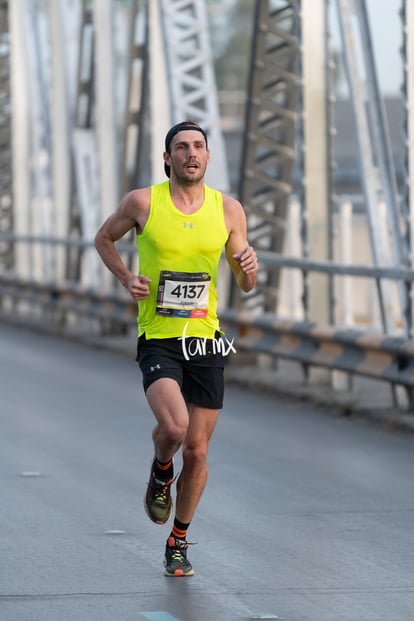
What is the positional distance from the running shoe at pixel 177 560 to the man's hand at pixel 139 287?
40.0 inches

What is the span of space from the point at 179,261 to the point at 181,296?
145 millimetres

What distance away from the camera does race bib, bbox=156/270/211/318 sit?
25.8 ft

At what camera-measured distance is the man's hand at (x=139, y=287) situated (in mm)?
7762

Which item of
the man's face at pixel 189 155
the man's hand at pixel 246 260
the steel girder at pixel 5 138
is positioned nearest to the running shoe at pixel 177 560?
the man's hand at pixel 246 260

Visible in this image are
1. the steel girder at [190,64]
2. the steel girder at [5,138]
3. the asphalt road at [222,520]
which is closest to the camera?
the asphalt road at [222,520]

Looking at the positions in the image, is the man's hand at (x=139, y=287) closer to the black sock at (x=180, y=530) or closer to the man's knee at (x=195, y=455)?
the man's knee at (x=195, y=455)

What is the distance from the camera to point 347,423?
1341cm

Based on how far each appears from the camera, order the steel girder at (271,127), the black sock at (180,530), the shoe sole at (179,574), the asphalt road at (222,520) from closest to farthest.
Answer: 1. the asphalt road at (222,520)
2. the shoe sole at (179,574)
3. the black sock at (180,530)
4. the steel girder at (271,127)

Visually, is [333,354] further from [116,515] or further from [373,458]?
[116,515]

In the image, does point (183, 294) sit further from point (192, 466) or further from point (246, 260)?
point (192, 466)

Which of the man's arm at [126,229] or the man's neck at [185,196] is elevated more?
the man's neck at [185,196]

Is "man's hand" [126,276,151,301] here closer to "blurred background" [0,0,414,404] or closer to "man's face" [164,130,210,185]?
"man's face" [164,130,210,185]

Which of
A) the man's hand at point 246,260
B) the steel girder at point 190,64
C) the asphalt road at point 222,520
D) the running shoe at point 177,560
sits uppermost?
the steel girder at point 190,64

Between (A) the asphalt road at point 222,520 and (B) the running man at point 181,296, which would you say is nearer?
(A) the asphalt road at point 222,520
